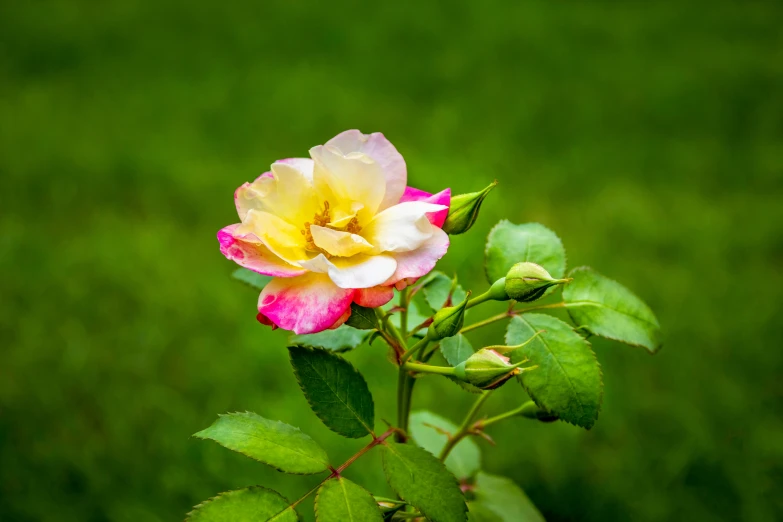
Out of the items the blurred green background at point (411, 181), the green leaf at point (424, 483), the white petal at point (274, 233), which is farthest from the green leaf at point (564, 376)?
the blurred green background at point (411, 181)

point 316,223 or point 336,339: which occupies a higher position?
point 316,223

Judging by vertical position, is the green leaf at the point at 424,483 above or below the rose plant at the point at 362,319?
below

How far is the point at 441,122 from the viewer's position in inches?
114

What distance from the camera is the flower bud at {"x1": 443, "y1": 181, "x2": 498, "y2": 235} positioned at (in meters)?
0.62

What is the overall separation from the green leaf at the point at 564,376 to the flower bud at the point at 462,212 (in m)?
0.12

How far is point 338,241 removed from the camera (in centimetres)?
58

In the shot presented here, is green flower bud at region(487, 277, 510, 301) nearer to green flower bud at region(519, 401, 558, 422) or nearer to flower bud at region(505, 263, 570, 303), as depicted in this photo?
flower bud at region(505, 263, 570, 303)

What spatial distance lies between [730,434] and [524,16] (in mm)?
2894

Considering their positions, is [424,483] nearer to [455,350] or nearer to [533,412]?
[455,350]

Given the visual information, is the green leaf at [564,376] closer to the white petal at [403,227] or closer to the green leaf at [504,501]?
the white petal at [403,227]

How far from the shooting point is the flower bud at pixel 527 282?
1.95 feet

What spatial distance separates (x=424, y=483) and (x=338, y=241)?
8.4 inches

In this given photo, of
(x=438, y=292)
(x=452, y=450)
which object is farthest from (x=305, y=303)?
(x=452, y=450)

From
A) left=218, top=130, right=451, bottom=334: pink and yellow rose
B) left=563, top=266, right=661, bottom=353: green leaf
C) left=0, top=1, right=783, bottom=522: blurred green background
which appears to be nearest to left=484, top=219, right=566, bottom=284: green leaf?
left=563, top=266, right=661, bottom=353: green leaf
